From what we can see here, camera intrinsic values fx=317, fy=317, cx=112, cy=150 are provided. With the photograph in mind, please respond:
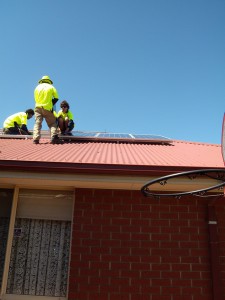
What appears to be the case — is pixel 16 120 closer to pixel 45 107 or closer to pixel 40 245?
pixel 45 107

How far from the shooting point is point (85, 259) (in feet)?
16.2

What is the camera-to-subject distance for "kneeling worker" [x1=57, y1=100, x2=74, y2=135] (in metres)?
8.62

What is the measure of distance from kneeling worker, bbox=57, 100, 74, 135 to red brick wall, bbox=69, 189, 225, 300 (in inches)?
151

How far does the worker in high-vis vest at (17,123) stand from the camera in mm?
9805

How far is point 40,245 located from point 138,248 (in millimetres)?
1592

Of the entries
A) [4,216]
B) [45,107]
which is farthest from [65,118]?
[4,216]

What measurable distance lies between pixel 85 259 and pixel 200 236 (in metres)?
1.87

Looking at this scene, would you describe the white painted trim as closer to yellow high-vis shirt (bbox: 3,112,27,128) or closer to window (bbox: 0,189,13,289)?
window (bbox: 0,189,13,289)

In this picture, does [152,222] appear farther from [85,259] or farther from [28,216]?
[28,216]

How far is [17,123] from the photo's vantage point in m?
9.91

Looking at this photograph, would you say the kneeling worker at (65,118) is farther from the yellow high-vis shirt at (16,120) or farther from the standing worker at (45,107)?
the yellow high-vis shirt at (16,120)

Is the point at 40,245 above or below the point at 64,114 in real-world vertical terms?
below

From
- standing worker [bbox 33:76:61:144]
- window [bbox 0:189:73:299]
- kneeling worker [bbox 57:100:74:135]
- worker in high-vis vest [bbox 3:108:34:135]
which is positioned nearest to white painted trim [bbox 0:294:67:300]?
window [bbox 0:189:73:299]

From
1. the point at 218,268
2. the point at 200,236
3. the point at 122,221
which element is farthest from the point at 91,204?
the point at 218,268
